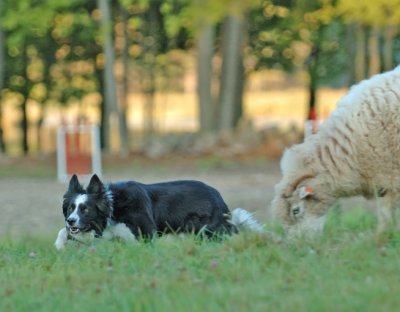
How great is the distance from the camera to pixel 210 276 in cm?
733

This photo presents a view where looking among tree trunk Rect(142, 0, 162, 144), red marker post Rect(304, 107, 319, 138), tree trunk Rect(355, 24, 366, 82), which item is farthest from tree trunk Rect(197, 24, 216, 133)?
red marker post Rect(304, 107, 319, 138)

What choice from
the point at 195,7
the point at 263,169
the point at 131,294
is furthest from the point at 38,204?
the point at 131,294

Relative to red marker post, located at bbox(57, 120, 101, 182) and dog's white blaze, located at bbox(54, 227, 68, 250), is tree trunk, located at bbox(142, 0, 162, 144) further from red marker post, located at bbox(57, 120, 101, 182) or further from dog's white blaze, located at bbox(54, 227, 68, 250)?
dog's white blaze, located at bbox(54, 227, 68, 250)

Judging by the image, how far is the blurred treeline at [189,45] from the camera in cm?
2753

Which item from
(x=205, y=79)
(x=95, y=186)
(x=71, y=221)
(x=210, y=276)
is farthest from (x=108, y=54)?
(x=210, y=276)

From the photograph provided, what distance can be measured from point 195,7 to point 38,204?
9.40 m

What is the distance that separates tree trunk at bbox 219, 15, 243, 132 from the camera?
2789cm

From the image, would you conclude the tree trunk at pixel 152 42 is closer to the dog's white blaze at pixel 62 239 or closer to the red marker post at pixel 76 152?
the red marker post at pixel 76 152

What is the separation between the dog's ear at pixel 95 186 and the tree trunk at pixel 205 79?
1911cm

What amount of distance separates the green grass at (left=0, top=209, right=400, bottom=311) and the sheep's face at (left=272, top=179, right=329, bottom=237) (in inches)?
17.7

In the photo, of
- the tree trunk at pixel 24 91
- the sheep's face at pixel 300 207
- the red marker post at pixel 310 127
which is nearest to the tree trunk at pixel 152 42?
the tree trunk at pixel 24 91

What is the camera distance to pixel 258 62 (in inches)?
1336

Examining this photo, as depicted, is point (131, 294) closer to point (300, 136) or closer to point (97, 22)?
point (300, 136)

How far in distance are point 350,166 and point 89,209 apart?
245 cm
